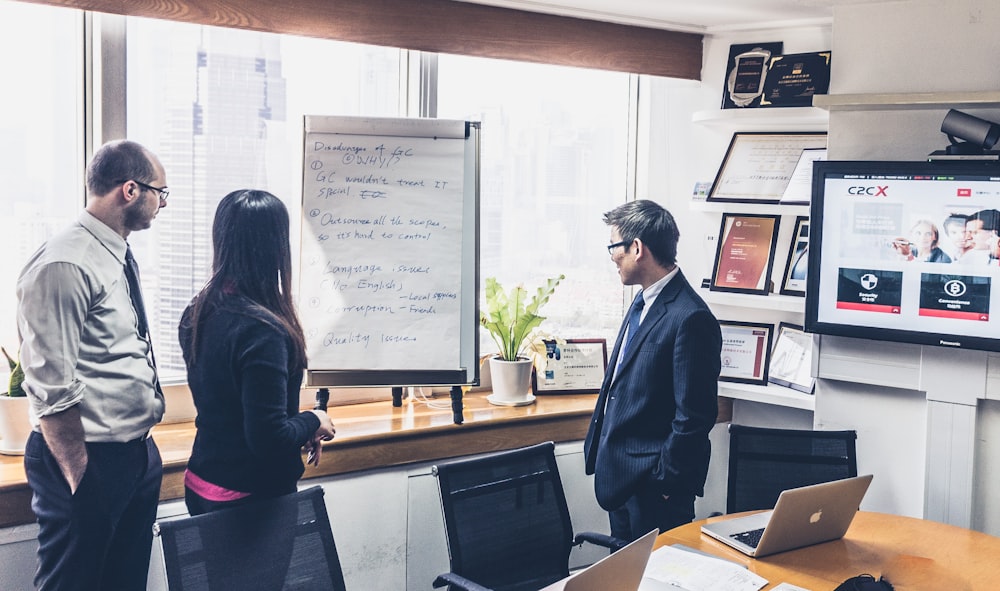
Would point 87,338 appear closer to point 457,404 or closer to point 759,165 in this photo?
point 457,404

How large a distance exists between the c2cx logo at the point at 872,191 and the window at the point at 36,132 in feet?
8.58

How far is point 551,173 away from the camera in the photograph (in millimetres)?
3883

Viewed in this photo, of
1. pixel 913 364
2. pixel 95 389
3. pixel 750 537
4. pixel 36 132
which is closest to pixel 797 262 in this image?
pixel 913 364

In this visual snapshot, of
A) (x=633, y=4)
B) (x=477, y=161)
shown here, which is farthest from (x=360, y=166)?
(x=633, y=4)

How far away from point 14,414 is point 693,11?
2.85 m

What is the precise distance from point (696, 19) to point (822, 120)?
687mm

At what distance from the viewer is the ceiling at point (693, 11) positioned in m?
3.38

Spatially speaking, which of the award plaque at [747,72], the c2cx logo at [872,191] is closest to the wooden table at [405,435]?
the c2cx logo at [872,191]

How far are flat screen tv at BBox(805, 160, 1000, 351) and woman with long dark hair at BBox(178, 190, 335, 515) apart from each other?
6.32ft

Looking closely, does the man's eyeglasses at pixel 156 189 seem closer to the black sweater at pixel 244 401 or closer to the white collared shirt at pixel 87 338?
the white collared shirt at pixel 87 338

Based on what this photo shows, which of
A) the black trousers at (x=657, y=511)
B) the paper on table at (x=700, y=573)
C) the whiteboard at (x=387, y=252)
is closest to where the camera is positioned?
the paper on table at (x=700, y=573)

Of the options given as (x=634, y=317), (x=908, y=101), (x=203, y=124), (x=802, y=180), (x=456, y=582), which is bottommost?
(x=456, y=582)

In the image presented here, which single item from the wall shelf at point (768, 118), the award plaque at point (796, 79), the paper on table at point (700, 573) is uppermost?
the award plaque at point (796, 79)

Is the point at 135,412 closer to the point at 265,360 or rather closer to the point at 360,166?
the point at 265,360
